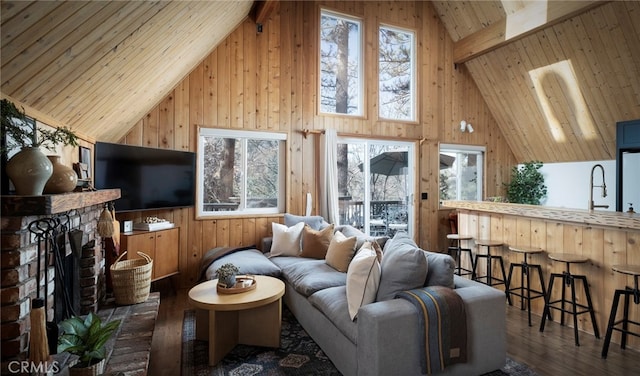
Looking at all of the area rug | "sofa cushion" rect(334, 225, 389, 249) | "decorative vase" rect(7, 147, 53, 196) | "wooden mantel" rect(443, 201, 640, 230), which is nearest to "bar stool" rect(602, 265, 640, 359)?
"wooden mantel" rect(443, 201, 640, 230)

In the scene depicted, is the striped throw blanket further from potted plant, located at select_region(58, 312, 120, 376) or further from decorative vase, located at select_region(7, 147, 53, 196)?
decorative vase, located at select_region(7, 147, 53, 196)

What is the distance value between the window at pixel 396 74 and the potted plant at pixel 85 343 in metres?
4.97

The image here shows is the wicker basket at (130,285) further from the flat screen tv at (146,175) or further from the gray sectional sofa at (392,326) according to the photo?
the gray sectional sofa at (392,326)

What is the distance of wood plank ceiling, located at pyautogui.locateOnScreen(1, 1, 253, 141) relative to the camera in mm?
1482

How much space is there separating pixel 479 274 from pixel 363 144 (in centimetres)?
261

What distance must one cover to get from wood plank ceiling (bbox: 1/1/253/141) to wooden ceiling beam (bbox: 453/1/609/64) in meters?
4.03

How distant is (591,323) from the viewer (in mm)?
3068

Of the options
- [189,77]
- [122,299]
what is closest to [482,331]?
[122,299]

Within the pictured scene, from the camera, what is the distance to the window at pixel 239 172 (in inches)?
182

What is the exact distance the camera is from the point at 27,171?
149 centimetres

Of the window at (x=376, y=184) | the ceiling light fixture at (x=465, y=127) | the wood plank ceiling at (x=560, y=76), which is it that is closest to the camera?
the wood plank ceiling at (x=560, y=76)

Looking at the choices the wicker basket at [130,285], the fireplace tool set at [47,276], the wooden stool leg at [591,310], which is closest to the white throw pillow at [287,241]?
the wicker basket at [130,285]

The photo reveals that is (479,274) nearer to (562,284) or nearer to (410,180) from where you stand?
(562,284)

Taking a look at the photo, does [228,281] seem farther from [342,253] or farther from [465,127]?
[465,127]
